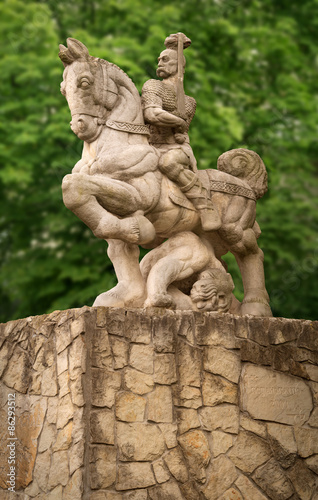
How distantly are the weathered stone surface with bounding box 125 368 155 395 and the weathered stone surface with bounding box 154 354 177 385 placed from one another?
0.20 ft

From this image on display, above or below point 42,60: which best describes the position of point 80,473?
below

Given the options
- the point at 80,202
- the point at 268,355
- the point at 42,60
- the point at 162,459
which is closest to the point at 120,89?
the point at 80,202

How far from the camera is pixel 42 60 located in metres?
12.4

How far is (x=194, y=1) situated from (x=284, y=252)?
4270 mm

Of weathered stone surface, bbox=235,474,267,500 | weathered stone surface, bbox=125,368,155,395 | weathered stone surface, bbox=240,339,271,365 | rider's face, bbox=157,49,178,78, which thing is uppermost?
rider's face, bbox=157,49,178,78

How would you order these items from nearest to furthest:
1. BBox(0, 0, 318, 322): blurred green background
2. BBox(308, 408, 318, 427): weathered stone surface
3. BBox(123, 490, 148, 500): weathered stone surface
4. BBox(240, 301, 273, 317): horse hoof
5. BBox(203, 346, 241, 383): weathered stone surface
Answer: BBox(123, 490, 148, 500): weathered stone surface < BBox(203, 346, 241, 383): weathered stone surface < BBox(308, 408, 318, 427): weathered stone surface < BBox(240, 301, 273, 317): horse hoof < BBox(0, 0, 318, 322): blurred green background

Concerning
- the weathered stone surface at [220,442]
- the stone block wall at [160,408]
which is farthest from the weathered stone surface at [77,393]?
the weathered stone surface at [220,442]

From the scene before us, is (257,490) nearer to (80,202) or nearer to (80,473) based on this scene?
(80,473)

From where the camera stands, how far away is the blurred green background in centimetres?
1203

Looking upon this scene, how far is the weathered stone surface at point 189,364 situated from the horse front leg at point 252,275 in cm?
102

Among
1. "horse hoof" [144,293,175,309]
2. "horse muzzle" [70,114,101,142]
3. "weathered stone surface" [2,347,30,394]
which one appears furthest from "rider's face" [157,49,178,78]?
"weathered stone surface" [2,347,30,394]

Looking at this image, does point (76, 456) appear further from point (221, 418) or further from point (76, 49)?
point (76, 49)

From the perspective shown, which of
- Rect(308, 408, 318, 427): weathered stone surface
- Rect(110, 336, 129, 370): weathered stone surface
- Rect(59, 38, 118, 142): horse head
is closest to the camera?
Rect(110, 336, 129, 370): weathered stone surface

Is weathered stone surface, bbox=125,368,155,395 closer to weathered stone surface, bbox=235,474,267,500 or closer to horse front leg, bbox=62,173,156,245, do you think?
weathered stone surface, bbox=235,474,267,500
